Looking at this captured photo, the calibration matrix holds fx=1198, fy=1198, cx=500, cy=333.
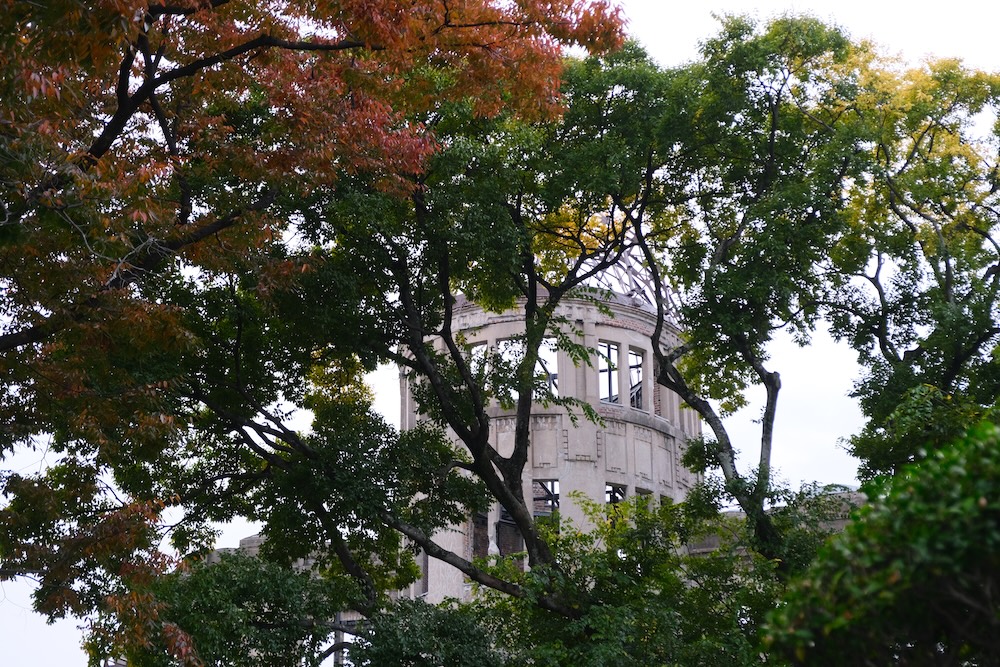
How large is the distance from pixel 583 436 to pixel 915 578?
22.8 metres

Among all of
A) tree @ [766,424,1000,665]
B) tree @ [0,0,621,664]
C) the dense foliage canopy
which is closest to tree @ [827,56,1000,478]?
the dense foliage canopy

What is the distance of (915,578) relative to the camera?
5.56 meters

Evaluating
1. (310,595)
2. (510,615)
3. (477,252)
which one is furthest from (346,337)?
(510,615)

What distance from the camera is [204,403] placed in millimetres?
19109

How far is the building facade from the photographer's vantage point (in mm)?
28047

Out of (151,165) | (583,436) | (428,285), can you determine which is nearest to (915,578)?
(151,165)

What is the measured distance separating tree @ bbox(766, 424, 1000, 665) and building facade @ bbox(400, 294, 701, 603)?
21200 millimetres

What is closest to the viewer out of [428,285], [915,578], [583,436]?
[915,578]

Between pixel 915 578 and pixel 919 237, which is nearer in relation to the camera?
pixel 915 578

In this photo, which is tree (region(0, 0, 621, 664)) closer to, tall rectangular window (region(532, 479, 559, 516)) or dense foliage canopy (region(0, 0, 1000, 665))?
dense foliage canopy (region(0, 0, 1000, 665))

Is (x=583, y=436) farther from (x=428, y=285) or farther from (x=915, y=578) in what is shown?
(x=915, y=578)

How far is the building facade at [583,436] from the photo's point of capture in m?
28.0

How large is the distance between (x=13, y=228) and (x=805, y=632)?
748cm

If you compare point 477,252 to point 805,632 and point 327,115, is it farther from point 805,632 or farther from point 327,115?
point 805,632
